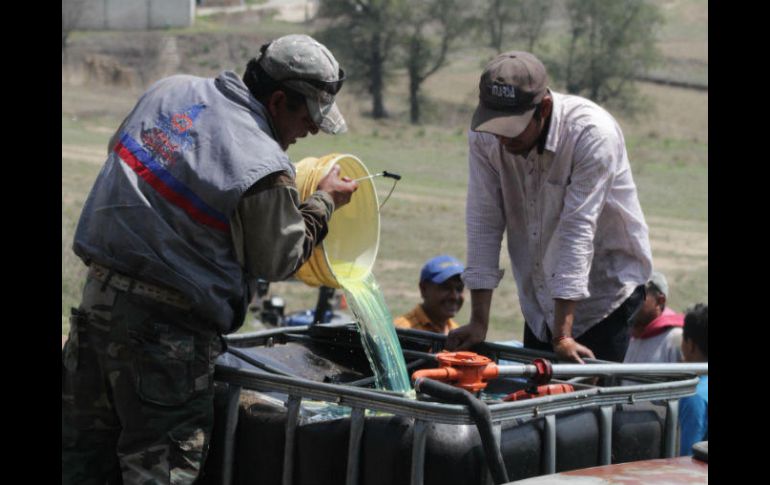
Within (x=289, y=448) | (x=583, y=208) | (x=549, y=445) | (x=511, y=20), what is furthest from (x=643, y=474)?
(x=511, y=20)

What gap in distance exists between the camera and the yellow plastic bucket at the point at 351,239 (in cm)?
467

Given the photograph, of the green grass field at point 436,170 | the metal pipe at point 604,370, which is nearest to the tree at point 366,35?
the green grass field at point 436,170

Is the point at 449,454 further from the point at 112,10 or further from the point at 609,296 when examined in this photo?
the point at 112,10

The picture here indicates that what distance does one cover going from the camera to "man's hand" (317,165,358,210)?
4.12m

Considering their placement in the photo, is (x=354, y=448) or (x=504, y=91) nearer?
(x=354, y=448)

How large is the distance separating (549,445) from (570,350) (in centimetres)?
81

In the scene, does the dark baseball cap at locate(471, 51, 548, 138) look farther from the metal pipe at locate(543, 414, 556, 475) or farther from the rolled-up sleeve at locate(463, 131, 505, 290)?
the metal pipe at locate(543, 414, 556, 475)

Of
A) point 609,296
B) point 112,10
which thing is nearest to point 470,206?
point 609,296

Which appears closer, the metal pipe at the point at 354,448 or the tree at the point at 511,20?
the metal pipe at the point at 354,448

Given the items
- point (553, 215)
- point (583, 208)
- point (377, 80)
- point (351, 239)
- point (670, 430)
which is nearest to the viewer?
point (670, 430)

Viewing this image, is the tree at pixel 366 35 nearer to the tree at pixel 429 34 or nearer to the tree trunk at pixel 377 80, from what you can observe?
the tree trunk at pixel 377 80

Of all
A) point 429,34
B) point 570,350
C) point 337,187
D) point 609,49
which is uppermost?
point 429,34

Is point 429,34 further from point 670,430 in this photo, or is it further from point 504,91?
point 670,430

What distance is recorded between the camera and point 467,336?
4.75 m
